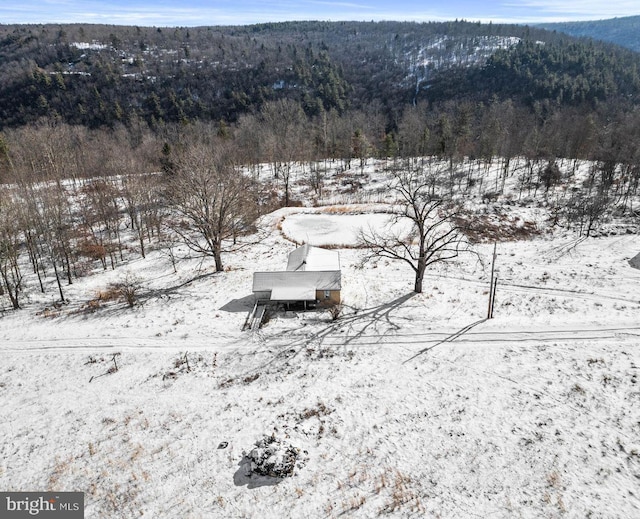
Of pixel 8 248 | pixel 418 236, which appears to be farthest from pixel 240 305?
pixel 418 236

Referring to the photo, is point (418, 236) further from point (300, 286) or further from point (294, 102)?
point (294, 102)

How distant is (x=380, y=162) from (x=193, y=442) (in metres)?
76.1

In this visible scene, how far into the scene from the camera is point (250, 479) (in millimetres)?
13984

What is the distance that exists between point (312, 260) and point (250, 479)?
17.9m

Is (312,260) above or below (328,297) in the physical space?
above

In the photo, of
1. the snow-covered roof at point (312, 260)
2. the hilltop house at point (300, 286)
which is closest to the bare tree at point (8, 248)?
the hilltop house at point (300, 286)

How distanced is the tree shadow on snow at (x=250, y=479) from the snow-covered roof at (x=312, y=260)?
1611 cm

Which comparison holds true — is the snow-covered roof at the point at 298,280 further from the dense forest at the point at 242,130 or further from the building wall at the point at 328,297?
the dense forest at the point at 242,130

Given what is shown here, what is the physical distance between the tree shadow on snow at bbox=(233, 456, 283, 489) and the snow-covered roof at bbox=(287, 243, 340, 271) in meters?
16.1

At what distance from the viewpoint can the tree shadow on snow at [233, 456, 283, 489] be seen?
542 inches

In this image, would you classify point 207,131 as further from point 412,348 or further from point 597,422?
point 597,422

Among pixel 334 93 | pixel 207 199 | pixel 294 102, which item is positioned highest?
pixel 334 93

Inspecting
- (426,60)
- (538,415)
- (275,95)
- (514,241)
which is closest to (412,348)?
(538,415)

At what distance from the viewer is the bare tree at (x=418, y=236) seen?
26266 mm
